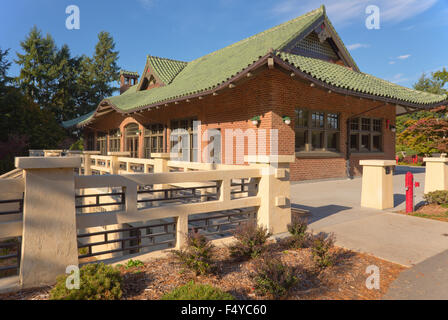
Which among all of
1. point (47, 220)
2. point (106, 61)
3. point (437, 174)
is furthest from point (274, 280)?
point (106, 61)

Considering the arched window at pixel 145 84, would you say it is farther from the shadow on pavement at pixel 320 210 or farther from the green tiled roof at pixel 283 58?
the shadow on pavement at pixel 320 210

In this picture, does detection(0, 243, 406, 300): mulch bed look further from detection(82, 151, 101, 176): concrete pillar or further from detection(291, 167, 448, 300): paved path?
detection(82, 151, 101, 176): concrete pillar

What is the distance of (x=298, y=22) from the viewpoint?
577 inches

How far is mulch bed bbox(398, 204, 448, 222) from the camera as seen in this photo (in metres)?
6.96

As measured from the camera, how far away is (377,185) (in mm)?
7691

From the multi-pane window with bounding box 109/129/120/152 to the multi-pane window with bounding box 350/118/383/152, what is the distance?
1686 centimetres

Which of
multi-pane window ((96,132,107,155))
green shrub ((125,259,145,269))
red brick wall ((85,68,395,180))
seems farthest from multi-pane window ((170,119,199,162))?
multi-pane window ((96,132,107,155))

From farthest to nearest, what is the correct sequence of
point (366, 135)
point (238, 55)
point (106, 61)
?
point (106, 61), point (366, 135), point (238, 55)

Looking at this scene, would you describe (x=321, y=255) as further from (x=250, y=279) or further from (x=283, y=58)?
(x=283, y=58)

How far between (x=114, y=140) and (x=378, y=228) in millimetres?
21984

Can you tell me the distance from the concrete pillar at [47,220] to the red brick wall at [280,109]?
327 inches

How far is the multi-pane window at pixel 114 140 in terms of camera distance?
23.4m

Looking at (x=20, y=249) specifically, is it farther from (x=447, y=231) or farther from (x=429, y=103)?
(x=429, y=103)

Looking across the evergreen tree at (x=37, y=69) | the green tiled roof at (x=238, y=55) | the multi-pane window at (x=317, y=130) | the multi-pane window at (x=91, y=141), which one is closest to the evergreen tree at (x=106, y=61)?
the evergreen tree at (x=37, y=69)
